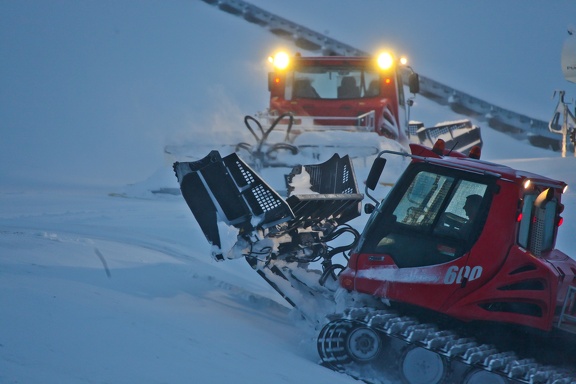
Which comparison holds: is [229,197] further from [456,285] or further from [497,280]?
[497,280]

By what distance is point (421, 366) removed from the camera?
5.61 metres

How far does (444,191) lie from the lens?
19.5 feet

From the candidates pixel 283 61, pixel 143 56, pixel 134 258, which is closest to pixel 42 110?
pixel 143 56

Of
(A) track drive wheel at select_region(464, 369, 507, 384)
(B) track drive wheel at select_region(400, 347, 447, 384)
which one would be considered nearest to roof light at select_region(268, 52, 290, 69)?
(B) track drive wheel at select_region(400, 347, 447, 384)

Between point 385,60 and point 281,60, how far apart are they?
189 cm

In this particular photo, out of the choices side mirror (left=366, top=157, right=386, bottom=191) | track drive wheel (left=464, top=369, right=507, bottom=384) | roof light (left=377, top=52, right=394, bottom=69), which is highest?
roof light (left=377, top=52, right=394, bottom=69)

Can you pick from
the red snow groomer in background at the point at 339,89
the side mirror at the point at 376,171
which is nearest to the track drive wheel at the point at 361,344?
the side mirror at the point at 376,171

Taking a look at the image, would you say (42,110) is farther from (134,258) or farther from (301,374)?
(301,374)

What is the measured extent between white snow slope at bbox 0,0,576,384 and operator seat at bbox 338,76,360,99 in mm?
3114

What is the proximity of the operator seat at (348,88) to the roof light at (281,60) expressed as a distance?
→ 3.54 feet

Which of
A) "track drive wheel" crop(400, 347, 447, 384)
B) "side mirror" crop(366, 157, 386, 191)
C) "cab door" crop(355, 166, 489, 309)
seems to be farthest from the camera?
"cab door" crop(355, 166, 489, 309)

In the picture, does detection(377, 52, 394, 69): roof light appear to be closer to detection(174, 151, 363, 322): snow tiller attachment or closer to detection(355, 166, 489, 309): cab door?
detection(174, 151, 363, 322): snow tiller attachment

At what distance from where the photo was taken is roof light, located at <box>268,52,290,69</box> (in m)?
16.1

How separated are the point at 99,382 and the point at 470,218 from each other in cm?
286
